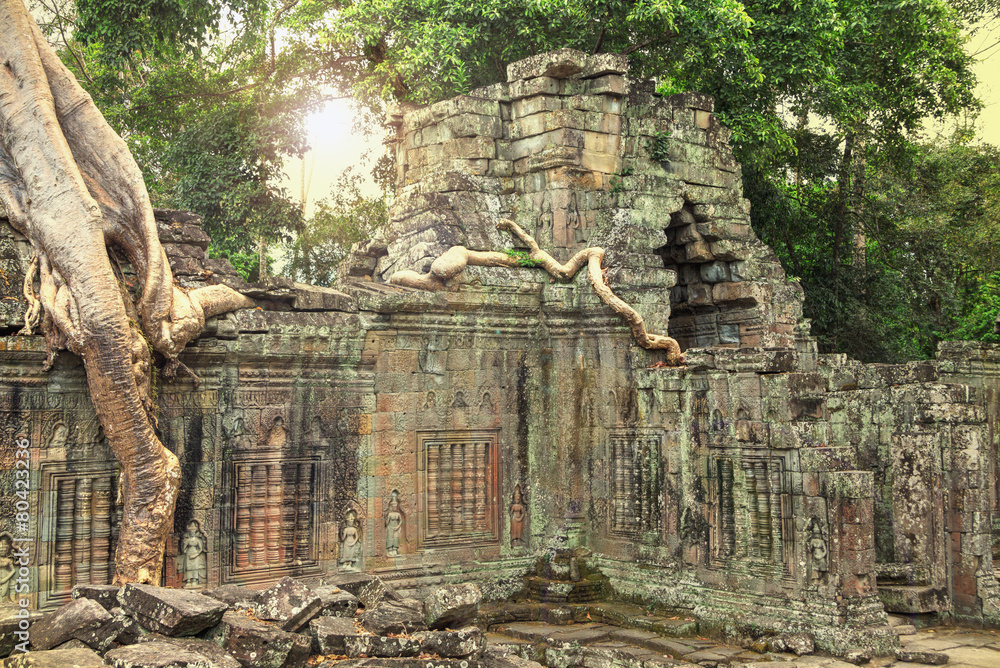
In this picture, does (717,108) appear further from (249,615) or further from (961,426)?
(249,615)

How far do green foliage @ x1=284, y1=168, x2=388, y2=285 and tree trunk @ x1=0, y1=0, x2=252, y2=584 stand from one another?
13005mm

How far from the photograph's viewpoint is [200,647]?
6.64 m

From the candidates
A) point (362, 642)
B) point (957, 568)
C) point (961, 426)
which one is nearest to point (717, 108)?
point (961, 426)

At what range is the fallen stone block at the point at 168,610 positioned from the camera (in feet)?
22.2

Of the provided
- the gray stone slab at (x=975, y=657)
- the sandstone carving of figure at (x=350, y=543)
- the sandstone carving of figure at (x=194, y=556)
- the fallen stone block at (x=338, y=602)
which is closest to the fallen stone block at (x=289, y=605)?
the fallen stone block at (x=338, y=602)

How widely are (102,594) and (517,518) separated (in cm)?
509

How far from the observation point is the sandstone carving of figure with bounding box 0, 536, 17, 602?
8031 mm

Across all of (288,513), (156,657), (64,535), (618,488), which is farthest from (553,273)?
(156,657)

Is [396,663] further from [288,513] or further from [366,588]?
[288,513]

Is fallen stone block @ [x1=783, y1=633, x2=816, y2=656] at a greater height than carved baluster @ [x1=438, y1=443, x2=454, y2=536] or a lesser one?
lesser

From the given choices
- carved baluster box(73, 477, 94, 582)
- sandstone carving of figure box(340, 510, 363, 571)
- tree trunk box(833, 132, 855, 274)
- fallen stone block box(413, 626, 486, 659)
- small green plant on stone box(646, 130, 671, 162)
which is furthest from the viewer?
tree trunk box(833, 132, 855, 274)

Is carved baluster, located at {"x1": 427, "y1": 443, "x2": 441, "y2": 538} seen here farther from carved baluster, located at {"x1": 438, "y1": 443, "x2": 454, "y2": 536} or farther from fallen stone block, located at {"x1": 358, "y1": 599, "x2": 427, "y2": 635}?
fallen stone block, located at {"x1": 358, "y1": 599, "x2": 427, "y2": 635}

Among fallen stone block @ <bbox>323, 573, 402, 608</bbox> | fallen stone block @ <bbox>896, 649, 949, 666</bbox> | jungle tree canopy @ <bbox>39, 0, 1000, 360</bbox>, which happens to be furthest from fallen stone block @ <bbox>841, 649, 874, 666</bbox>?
jungle tree canopy @ <bbox>39, 0, 1000, 360</bbox>

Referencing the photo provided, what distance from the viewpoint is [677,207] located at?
1252 cm
